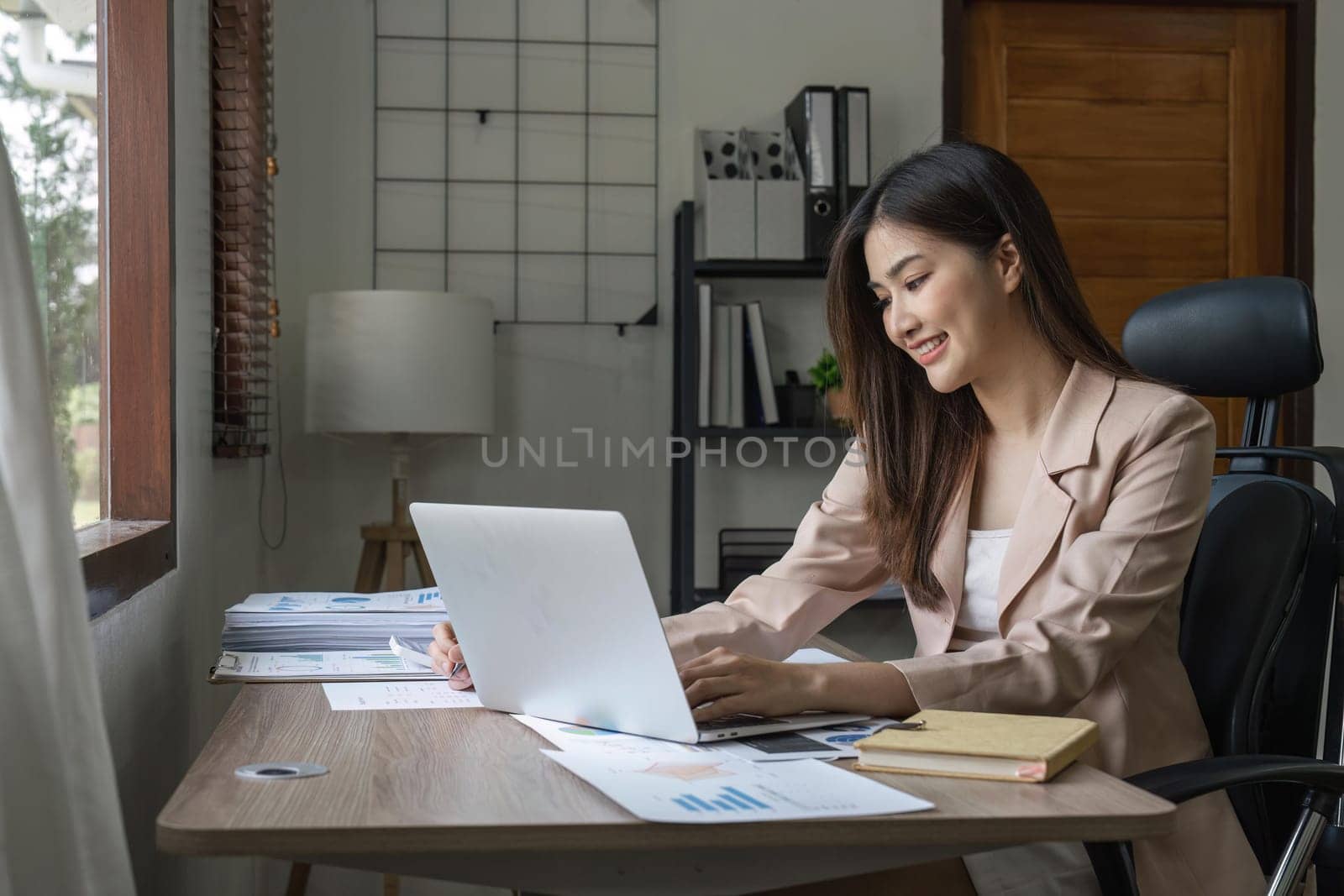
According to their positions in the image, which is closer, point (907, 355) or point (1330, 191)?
point (907, 355)

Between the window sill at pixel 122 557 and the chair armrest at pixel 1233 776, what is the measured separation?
3.08ft

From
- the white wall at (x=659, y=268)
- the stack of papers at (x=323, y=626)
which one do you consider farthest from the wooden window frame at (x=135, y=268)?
the white wall at (x=659, y=268)

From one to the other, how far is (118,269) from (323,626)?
0.53 meters

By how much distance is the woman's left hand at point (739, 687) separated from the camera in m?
1.06

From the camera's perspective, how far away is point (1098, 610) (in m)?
1.25

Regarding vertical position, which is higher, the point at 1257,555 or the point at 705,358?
the point at 705,358

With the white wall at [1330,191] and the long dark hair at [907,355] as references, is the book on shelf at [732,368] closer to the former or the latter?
the long dark hair at [907,355]

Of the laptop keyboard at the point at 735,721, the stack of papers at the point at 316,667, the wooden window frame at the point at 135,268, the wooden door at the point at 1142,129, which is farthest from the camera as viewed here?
the wooden door at the point at 1142,129

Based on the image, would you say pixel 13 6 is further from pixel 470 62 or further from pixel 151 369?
pixel 470 62

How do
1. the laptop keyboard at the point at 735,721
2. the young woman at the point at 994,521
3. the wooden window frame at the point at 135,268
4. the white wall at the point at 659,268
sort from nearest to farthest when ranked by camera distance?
1. the laptop keyboard at the point at 735,721
2. the young woman at the point at 994,521
3. the wooden window frame at the point at 135,268
4. the white wall at the point at 659,268

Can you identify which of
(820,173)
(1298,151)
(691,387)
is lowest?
(691,387)

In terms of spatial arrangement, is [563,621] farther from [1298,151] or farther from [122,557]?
[1298,151]

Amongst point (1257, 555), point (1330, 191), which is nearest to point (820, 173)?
point (1330, 191)

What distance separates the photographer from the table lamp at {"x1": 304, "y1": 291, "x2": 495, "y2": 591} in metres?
2.59
